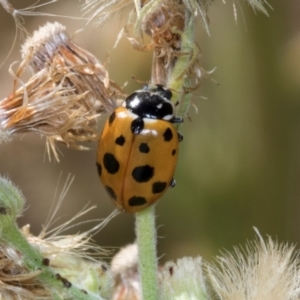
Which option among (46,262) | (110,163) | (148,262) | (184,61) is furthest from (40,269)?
(184,61)

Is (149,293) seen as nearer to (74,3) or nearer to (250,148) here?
(250,148)

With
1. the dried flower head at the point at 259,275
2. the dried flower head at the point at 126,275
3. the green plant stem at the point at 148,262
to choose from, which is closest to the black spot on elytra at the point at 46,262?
the green plant stem at the point at 148,262

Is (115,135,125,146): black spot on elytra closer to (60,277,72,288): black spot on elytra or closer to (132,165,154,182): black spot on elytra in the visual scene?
(132,165,154,182): black spot on elytra

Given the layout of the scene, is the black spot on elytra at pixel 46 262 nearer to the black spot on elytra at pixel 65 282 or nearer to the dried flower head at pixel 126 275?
the black spot on elytra at pixel 65 282

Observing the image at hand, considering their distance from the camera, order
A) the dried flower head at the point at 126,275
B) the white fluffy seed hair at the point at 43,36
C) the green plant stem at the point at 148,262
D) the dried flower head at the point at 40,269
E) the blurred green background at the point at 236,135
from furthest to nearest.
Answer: the blurred green background at the point at 236,135
the dried flower head at the point at 126,275
the white fluffy seed hair at the point at 43,36
the green plant stem at the point at 148,262
the dried flower head at the point at 40,269

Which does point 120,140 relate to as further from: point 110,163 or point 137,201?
point 137,201

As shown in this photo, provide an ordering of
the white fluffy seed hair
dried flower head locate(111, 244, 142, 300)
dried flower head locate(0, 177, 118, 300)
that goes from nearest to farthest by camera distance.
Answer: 1. dried flower head locate(0, 177, 118, 300)
2. the white fluffy seed hair
3. dried flower head locate(111, 244, 142, 300)

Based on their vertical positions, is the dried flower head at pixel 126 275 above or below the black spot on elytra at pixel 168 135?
below

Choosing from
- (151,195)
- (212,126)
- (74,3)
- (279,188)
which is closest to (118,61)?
(74,3)

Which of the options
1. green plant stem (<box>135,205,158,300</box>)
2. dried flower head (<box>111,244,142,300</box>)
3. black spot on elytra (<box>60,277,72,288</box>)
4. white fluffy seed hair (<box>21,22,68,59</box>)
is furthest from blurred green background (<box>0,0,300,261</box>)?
black spot on elytra (<box>60,277,72,288</box>)
